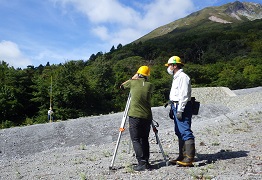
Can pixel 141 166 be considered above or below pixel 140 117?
below

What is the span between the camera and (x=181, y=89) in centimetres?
538

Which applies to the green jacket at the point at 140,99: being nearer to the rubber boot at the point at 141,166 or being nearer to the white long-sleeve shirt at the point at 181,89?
the white long-sleeve shirt at the point at 181,89

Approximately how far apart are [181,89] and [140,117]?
3.00 feet

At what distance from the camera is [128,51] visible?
10006cm

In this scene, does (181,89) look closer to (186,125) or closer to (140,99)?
(186,125)

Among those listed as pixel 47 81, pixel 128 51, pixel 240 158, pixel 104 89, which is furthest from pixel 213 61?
pixel 240 158

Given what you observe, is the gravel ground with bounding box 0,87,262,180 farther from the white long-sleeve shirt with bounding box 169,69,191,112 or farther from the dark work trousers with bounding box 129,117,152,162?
the white long-sleeve shirt with bounding box 169,69,191,112

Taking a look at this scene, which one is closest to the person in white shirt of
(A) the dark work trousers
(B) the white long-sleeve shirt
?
(B) the white long-sleeve shirt


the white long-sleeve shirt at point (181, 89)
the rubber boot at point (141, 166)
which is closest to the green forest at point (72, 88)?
the rubber boot at point (141, 166)

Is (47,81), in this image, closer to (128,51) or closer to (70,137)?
(70,137)

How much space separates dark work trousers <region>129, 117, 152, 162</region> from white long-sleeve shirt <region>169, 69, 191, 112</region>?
722 millimetres

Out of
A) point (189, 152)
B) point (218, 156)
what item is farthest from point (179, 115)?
point (218, 156)

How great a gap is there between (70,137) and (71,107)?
16164mm

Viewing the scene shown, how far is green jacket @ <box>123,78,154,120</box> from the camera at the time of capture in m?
5.41
